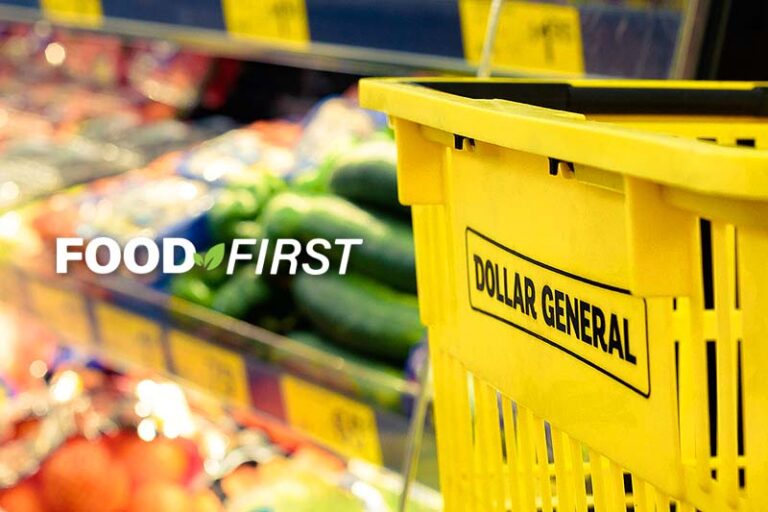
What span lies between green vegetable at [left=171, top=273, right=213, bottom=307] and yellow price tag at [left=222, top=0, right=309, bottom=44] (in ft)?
1.40

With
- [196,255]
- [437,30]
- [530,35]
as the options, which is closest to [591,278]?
[530,35]

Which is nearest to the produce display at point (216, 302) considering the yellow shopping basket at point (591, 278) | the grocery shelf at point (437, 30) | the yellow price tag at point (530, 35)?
the grocery shelf at point (437, 30)

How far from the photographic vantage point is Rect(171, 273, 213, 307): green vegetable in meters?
1.81

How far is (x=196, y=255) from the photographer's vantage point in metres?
1.97

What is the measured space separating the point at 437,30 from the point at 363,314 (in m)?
0.42

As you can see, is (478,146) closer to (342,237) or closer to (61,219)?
(342,237)

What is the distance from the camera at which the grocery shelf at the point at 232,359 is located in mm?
1348

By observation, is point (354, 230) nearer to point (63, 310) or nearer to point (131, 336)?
point (131, 336)

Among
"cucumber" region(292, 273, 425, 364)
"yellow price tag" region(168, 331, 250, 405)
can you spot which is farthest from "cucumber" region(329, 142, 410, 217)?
"yellow price tag" region(168, 331, 250, 405)

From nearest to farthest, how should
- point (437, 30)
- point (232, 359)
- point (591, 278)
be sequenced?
1. point (591, 278)
2. point (437, 30)
3. point (232, 359)

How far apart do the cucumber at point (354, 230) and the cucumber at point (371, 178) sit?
0.02 m

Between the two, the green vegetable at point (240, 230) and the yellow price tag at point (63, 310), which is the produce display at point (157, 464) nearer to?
the yellow price tag at point (63, 310)

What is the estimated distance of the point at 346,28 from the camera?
159cm

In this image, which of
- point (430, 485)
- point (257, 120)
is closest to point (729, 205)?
point (430, 485)
